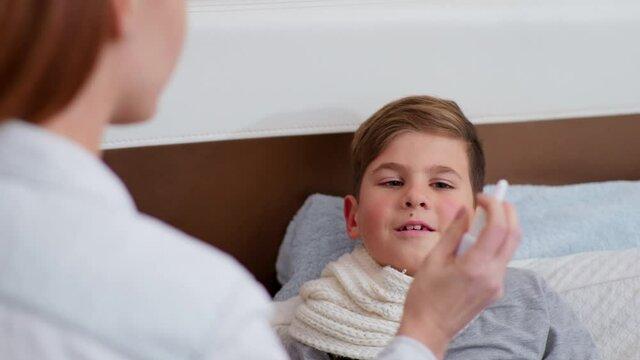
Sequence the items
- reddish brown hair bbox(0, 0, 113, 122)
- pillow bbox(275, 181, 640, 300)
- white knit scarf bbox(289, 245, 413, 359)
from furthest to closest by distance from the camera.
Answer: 1. pillow bbox(275, 181, 640, 300)
2. white knit scarf bbox(289, 245, 413, 359)
3. reddish brown hair bbox(0, 0, 113, 122)

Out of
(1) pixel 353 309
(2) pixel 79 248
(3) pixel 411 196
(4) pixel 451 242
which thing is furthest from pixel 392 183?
(2) pixel 79 248

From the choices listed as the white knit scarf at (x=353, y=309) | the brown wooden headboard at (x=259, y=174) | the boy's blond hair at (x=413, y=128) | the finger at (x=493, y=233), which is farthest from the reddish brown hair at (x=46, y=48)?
the brown wooden headboard at (x=259, y=174)

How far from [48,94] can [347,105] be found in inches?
46.0

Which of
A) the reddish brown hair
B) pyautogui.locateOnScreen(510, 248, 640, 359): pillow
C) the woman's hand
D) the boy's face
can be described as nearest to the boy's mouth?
the boy's face

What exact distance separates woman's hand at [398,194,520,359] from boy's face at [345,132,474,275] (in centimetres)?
57

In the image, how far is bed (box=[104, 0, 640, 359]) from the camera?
184 cm

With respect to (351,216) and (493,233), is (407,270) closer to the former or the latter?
(351,216)

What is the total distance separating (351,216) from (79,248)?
1.04m

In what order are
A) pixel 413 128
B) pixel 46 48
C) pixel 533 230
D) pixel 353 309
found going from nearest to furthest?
pixel 46 48, pixel 353 309, pixel 413 128, pixel 533 230

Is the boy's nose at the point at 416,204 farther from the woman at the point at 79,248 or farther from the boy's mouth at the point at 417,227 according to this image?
the woman at the point at 79,248

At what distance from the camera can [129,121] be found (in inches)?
35.9

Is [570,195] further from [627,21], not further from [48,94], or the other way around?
[48,94]

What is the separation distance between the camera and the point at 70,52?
0.74 metres

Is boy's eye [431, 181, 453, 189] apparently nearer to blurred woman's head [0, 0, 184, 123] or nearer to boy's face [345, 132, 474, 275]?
boy's face [345, 132, 474, 275]
